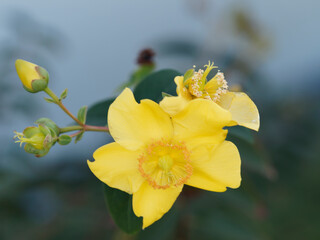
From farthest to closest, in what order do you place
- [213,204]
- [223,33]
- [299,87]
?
[299,87] < [223,33] < [213,204]

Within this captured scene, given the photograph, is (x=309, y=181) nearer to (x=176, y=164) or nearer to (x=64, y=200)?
(x=64, y=200)

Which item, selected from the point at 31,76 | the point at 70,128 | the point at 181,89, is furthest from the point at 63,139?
the point at 181,89

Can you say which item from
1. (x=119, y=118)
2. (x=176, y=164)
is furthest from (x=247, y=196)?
(x=119, y=118)

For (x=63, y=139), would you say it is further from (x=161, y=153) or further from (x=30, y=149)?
(x=161, y=153)

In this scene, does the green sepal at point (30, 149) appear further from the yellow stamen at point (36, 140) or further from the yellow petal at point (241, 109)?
the yellow petal at point (241, 109)

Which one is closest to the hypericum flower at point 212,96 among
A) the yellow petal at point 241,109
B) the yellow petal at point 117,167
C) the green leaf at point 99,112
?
the yellow petal at point 241,109

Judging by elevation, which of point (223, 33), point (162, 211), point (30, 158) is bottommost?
point (30, 158)

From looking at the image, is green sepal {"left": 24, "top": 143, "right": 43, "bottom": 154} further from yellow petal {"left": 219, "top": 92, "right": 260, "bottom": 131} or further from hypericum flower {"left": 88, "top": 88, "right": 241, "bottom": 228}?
yellow petal {"left": 219, "top": 92, "right": 260, "bottom": 131}
